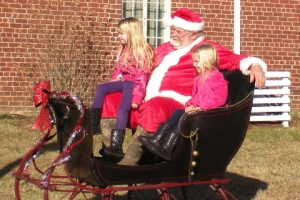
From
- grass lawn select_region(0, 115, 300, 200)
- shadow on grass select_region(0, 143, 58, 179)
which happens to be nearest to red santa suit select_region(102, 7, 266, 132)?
grass lawn select_region(0, 115, 300, 200)

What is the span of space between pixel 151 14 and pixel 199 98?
711cm

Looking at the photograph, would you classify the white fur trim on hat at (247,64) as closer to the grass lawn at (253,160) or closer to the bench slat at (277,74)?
the grass lawn at (253,160)

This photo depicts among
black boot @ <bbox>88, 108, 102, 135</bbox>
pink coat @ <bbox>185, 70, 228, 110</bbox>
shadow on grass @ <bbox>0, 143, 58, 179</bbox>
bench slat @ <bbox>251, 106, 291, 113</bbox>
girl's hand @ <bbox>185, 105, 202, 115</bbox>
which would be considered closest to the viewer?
girl's hand @ <bbox>185, 105, 202, 115</bbox>

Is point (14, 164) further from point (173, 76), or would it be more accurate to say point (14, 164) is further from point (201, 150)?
point (201, 150)

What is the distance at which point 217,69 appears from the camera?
565 centimetres

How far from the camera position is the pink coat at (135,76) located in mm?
5746

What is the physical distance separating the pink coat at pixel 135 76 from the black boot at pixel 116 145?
11.7 inches

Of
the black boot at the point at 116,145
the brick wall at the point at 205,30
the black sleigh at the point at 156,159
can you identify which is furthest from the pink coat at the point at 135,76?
the brick wall at the point at 205,30

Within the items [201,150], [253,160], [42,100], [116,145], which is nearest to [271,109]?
[253,160]

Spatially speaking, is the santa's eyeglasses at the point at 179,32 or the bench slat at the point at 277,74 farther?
the bench slat at the point at 277,74

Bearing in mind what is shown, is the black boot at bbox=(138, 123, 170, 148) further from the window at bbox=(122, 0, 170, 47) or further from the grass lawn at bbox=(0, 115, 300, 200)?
the window at bbox=(122, 0, 170, 47)

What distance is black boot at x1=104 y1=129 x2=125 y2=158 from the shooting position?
18.2ft

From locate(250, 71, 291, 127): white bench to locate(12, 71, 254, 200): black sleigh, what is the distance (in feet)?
21.0

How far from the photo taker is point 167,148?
5160 mm
